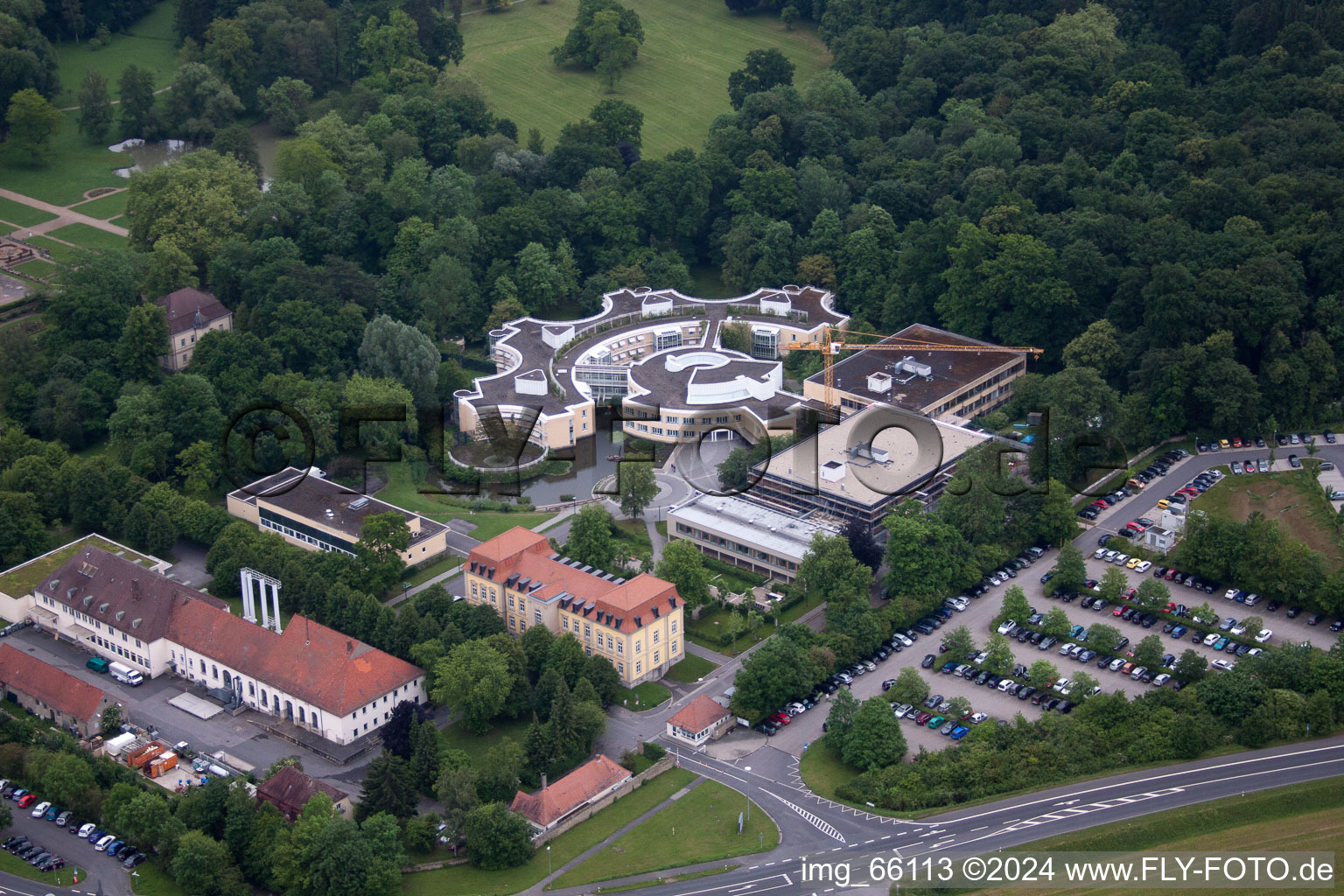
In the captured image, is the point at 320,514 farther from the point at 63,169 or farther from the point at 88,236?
the point at 63,169

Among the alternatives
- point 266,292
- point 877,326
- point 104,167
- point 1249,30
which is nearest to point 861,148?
point 877,326

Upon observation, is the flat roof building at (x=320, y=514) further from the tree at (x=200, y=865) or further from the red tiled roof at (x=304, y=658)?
the tree at (x=200, y=865)

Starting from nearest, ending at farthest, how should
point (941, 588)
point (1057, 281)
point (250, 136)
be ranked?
1. point (941, 588)
2. point (1057, 281)
3. point (250, 136)

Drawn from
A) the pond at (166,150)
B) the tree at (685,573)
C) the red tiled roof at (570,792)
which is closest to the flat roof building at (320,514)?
the tree at (685,573)

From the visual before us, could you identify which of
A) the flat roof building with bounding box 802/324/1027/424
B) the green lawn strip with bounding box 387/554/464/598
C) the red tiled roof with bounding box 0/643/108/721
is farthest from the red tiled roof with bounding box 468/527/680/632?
the flat roof building with bounding box 802/324/1027/424

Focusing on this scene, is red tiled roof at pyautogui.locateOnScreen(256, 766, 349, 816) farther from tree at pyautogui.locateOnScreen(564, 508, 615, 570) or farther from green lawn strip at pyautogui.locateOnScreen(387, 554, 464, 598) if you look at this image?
tree at pyautogui.locateOnScreen(564, 508, 615, 570)

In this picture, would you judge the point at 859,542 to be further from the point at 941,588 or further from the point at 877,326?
the point at 877,326
